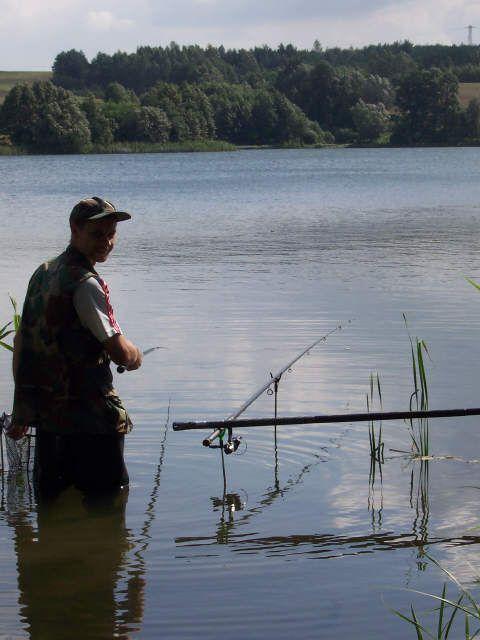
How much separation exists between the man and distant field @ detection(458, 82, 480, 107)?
136 m

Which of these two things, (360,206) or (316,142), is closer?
(360,206)

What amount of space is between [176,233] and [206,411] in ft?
56.5

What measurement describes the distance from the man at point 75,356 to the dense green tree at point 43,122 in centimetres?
10362

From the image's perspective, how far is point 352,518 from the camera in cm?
598

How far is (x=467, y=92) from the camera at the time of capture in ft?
491

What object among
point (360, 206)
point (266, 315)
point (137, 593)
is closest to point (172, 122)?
point (360, 206)

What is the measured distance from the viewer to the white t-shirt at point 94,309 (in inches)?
187

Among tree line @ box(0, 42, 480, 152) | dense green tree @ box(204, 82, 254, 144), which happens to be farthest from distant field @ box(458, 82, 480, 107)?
dense green tree @ box(204, 82, 254, 144)

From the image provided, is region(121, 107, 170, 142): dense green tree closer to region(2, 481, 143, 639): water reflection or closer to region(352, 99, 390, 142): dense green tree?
region(352, 99, 390, 142): dense green tree

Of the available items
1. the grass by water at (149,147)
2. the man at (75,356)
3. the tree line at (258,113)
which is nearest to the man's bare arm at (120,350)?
the man at (75,356)

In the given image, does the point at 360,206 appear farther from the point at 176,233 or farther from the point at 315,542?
the point at 315,542

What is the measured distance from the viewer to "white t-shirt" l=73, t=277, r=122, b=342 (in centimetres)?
475

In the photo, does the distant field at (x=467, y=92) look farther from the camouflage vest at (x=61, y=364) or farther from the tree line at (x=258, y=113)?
the camouflage vest at (x=61, y=364)

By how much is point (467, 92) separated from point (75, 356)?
15030 centimetres
